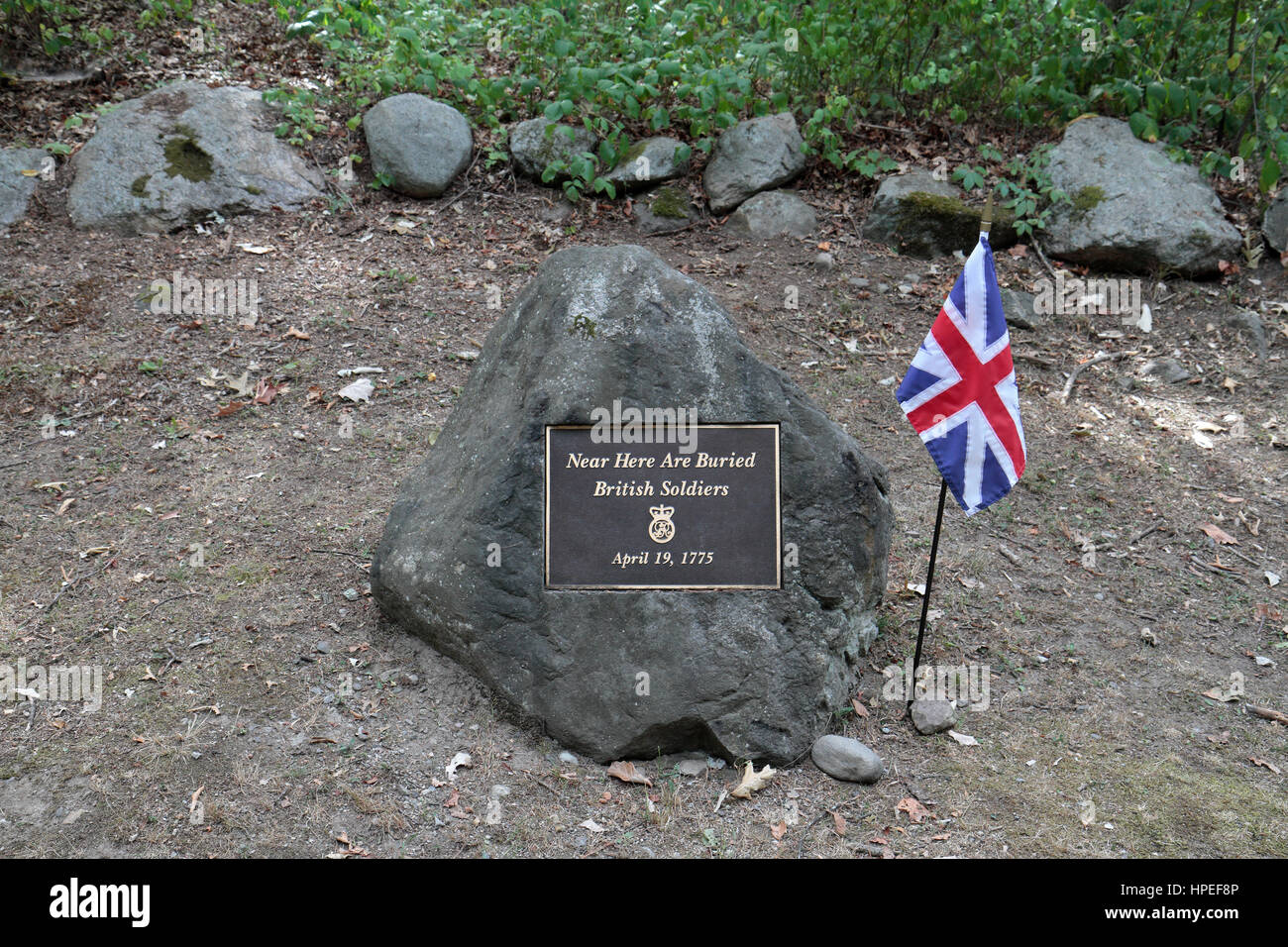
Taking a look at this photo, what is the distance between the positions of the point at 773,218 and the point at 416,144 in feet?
10.3

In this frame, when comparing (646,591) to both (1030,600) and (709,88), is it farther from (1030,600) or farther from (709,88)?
(709,88)

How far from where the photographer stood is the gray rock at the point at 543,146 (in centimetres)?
858

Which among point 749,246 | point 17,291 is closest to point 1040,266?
point 749,246

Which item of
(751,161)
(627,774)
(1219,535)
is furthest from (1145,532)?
(751,161)

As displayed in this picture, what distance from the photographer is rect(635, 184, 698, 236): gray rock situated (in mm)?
8422

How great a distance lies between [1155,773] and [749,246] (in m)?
5.29

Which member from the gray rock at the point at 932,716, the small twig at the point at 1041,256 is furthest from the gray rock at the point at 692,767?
the small twig at the point at 1041,256

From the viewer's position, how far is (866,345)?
7449 mm

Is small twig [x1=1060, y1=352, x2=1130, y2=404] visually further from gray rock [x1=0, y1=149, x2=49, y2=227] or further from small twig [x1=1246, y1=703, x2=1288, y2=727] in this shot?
gray rock [x1=0, y1=149, x2=49, y2=227]

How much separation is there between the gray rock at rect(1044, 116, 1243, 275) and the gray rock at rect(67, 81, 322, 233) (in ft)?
20.9

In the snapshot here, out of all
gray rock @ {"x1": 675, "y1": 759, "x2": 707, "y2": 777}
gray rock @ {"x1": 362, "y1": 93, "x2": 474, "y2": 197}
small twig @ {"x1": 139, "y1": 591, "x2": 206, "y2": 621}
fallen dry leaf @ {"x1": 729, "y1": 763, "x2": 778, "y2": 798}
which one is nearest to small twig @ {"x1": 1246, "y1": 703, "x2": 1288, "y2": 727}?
fallen dry leaf @ {"x1": 729, "y1": 763, "x2": 778, "y2": 798}

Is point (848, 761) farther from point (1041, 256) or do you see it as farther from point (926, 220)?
point (1041, 256)

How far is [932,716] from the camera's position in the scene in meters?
4.46

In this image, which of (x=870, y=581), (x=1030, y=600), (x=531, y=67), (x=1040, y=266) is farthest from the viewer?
(x=531, y=67)
